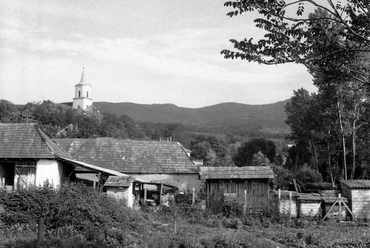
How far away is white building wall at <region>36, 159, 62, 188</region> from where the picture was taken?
23.1 m

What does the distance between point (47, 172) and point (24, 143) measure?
90.8 inches

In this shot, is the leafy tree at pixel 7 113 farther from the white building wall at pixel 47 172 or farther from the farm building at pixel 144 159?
the white building wall at pixel 47 172

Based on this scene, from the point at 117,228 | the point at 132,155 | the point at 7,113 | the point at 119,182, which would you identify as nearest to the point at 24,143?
the point at 119,182

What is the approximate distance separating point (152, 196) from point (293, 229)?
897cm

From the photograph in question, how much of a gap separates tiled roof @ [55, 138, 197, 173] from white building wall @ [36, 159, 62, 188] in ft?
20.0

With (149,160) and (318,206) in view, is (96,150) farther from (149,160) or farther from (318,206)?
(318,206)

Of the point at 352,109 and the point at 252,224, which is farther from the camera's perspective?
the point at 352,109

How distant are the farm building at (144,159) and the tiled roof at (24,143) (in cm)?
588

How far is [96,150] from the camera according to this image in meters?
31.1

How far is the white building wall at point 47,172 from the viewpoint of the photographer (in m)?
23.1

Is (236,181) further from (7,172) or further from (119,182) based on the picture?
(7,172)

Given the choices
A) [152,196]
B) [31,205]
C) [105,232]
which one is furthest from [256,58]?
[152,196]

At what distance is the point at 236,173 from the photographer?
963 inches

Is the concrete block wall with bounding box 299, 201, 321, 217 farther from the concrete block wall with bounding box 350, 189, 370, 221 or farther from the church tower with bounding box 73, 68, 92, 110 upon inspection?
the church tower with bounding box 73, 68, 92, 110
